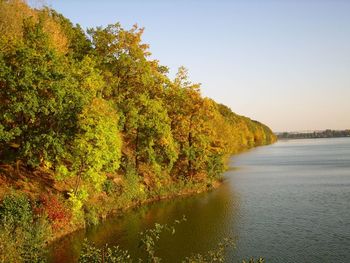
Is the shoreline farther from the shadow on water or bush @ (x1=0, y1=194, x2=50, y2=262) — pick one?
bush @ (x1=0, y1=194, x2=50, y2=262)

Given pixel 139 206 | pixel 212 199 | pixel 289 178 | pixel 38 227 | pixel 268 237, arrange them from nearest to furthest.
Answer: pixel 38 227 < pixel 268 237 < pixel 139 206 < pixel 212 199 < pixel 289 178

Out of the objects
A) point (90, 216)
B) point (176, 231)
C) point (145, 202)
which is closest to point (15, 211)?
point (90, 216)

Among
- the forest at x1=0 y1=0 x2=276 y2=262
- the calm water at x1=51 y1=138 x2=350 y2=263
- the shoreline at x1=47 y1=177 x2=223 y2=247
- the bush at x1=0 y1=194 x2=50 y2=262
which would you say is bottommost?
the calm water at x1=51 y1=138 x2=350 y2=263

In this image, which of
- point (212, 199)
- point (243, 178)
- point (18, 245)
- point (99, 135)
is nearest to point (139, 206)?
point (212, 199)

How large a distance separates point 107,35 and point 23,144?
24224 millimetres

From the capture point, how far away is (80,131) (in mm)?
36219

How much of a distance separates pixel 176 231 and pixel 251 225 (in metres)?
7.88

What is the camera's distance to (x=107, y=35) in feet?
177

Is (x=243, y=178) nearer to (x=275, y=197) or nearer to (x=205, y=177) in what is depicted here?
(x=205, y=177)

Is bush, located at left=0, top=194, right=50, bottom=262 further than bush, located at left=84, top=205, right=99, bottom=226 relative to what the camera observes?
No

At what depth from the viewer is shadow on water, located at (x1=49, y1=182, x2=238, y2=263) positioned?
30844mm

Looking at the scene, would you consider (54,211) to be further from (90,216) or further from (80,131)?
(80,131)

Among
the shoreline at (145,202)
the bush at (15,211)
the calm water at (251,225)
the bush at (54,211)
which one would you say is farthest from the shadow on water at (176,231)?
the bush at (15,211)

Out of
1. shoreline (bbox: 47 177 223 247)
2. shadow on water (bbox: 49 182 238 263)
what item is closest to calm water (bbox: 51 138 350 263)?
shadow on water (bbox: 49 182 238 263)
